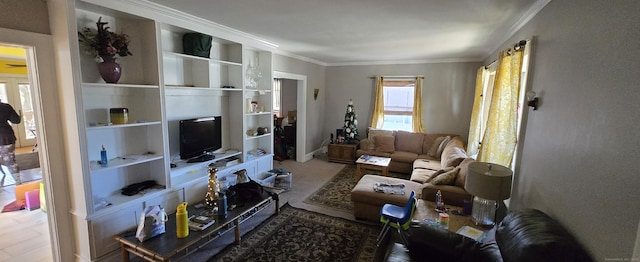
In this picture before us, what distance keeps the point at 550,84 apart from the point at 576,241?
1.08 metres

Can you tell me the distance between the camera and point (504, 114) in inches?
105

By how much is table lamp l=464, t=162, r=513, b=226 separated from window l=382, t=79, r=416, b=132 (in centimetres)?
383

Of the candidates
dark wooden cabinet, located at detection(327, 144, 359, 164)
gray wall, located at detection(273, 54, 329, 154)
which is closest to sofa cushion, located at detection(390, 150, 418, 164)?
dark wooden cabinet, located at detection(327, 144, 359, 164)

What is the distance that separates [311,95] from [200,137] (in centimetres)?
319

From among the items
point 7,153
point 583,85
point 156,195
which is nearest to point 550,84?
point 583,85

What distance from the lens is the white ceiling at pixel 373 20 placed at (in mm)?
2336

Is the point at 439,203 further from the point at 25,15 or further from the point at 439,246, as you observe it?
the point at 25,15

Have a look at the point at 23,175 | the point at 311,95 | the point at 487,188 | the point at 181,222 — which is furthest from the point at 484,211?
the point at 23,175

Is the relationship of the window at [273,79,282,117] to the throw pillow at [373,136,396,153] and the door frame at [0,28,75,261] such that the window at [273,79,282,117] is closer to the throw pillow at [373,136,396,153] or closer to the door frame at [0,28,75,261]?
the throw pillow at [373,136,396,153]

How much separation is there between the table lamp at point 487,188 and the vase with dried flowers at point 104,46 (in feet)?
10.6

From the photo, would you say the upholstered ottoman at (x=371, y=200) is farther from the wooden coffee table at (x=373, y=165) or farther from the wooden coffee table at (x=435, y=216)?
the wooden coffee table at (x=373, y=165)

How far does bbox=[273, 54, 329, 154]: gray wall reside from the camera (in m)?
5.34

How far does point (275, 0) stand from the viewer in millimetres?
2270

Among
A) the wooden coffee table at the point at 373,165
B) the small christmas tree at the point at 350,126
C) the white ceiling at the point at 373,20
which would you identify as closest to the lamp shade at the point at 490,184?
the white ceiling at the point at 373,20
